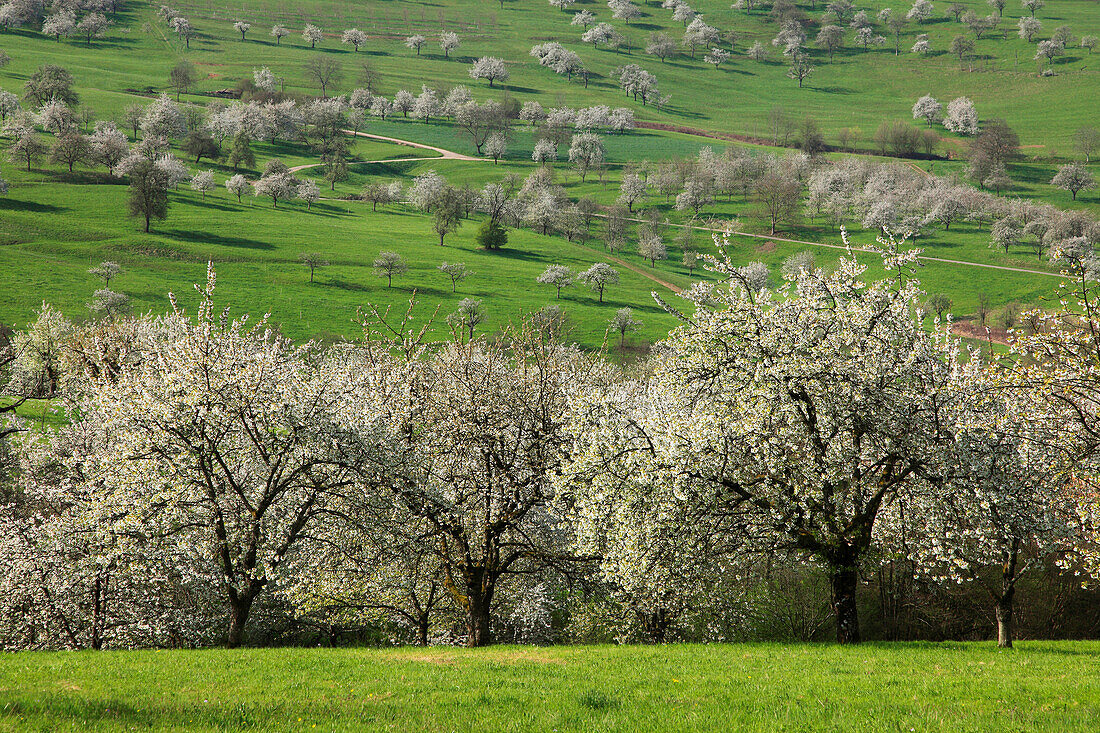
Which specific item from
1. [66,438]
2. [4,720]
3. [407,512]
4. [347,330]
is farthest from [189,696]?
[347,330]

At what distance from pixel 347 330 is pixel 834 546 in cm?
8260

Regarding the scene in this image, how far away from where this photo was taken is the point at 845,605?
2262 centimetres

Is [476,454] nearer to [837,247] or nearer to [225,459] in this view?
[225,459]

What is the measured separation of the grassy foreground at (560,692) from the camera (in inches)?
479

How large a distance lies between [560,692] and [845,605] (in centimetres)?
1230

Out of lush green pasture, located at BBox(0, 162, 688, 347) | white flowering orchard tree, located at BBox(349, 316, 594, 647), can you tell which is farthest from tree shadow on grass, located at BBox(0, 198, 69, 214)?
white flowering orchard tree, located at BBox(349, 316, 594, 647)

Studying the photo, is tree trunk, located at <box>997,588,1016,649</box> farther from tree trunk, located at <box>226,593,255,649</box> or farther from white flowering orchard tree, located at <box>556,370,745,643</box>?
tree trunk, located at <box>226,593,255,649</box>

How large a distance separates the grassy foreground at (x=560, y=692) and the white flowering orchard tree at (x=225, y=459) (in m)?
4.77

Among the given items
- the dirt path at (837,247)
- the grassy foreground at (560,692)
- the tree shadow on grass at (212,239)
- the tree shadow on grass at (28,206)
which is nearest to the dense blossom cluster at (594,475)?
the grassy foreground at (560,692)

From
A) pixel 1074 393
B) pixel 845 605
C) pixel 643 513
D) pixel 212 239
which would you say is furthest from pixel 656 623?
pixel 212 239

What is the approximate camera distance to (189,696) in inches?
542

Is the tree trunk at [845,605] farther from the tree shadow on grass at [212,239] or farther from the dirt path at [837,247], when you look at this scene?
the tree shadow on grass at [212,239]

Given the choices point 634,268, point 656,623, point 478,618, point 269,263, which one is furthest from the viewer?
point 634,268

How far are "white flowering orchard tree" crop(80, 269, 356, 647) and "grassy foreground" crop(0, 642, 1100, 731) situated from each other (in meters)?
4.77
